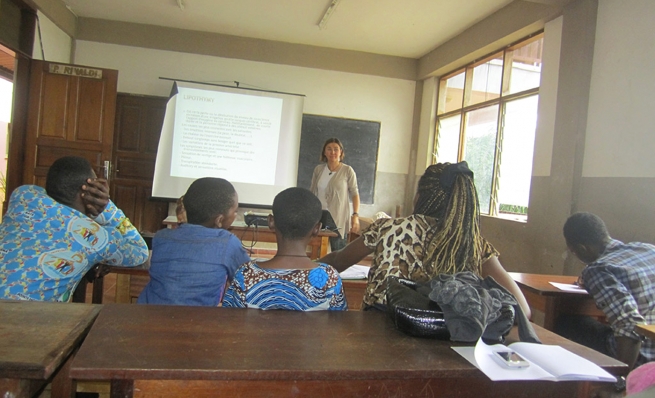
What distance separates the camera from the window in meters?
4.34

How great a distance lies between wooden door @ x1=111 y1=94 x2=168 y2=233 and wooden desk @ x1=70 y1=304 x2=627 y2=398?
16.2 ft

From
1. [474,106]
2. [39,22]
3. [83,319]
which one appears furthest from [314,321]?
[39,22]

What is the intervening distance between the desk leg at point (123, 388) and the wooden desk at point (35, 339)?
113 millimetres

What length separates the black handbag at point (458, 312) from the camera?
3.54 ft

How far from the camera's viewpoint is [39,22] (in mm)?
4812

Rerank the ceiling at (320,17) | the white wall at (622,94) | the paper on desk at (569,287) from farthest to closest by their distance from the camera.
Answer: the ceiling at (320,17) < the white wall at (622,94) < the paper on desk at (569,287)

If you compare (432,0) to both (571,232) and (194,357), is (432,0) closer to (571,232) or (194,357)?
(571,232)

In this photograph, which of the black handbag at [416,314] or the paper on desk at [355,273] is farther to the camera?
the paper on desk at [355,273]

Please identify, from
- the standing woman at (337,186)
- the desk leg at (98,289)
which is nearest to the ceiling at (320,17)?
the standing woman at (337,186)

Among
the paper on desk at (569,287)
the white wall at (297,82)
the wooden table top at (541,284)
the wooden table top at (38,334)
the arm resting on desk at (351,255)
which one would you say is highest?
the white wall at (297,82)

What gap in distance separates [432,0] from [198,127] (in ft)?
10.0

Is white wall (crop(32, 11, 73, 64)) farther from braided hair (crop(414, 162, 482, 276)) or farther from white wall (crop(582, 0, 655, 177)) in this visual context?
white wall (crop(582, 0, 655, 177))

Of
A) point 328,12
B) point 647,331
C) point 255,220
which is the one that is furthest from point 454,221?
point 328,12

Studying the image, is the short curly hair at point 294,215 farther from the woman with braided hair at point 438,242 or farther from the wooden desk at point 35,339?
the wooden desk at point 35,339
